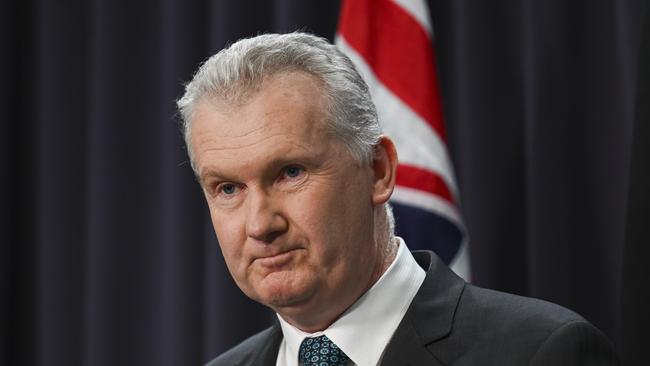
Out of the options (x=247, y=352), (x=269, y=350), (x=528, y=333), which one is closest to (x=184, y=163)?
(x=247, y=352)

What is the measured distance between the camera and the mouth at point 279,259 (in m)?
1.74

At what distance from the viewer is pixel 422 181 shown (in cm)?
272

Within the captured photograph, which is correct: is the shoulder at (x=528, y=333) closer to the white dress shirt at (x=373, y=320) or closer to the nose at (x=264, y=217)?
the white dress shirt at (x=373, y=320)

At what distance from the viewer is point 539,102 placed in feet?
9.12

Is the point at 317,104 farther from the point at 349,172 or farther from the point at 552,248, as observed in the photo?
the point at 552,248

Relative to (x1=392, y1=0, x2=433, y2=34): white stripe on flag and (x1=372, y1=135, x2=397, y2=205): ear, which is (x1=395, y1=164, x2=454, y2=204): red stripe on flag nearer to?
(x1=392, y1=0, x2=433, y2=34): white stripe on flag

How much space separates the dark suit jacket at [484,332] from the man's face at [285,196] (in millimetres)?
142

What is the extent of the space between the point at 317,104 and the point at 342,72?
10 cm

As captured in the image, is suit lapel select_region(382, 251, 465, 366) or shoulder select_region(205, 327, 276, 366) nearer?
suit lapel select_region(382, 251, 465, 366)

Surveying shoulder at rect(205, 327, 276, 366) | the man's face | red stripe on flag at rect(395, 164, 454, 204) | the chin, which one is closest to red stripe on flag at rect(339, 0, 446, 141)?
red stripe on flag at rect(395, 164, 454, 204)

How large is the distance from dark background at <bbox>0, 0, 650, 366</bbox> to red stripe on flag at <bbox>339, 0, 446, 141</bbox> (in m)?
0.18

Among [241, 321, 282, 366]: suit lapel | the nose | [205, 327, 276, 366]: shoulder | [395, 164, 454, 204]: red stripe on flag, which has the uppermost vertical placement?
the nose

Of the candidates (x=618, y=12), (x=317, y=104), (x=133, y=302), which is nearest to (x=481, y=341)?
(x=317, y=104)

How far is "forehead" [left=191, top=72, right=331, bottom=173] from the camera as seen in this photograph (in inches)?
68.9
